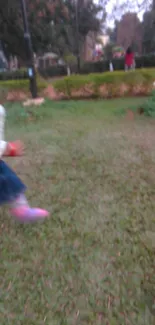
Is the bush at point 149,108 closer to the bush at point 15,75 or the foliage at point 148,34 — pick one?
the bush at point 15,75

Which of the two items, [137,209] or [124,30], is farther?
[124,30]

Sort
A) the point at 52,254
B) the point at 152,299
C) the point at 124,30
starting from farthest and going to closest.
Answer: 1. the point at 124,30
2. the point at 52,254
3. the point at 152,299

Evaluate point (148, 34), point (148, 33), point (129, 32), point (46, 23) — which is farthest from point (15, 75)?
point (148, 34)

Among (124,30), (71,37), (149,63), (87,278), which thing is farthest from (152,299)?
(124,30)

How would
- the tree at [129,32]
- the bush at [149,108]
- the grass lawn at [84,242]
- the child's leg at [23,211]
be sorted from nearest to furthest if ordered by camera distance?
the grass lawn at [84,242] → the child's leg at [23,211] → the bush at [149,108] → the tree at [129,32]

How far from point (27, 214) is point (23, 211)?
0.05 meters

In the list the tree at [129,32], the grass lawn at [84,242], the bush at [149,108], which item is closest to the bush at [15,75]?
the bush at [149,108]

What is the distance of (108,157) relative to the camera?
3.50m

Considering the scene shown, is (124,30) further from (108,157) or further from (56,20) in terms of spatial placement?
(108,157)

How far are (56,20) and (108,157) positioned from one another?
19049 millimetres

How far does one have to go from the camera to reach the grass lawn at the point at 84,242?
1.37 meters

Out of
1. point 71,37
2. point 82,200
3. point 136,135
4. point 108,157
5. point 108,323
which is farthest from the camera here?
point 71,37

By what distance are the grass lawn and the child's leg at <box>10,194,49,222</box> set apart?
3.6 inches

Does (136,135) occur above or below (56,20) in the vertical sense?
below
